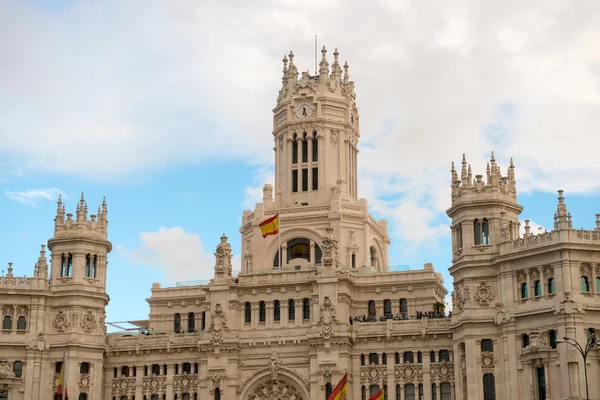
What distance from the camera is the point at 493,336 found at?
92.9m

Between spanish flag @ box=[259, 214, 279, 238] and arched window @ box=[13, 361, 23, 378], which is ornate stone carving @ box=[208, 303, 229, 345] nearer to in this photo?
spanish flag @ box=[259, 214, 279, 238]

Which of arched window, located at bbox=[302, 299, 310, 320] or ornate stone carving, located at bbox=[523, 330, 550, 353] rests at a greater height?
arched window, located at bbox=[302, 299, 310, 320]

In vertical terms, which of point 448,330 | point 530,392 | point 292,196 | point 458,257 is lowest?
point 530,392

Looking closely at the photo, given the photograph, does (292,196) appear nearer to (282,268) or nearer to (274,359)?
(282,268)

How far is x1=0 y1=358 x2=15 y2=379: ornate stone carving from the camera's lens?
102062 millimetres

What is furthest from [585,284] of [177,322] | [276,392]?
[177,322]

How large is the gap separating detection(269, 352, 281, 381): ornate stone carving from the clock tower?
38.7ft

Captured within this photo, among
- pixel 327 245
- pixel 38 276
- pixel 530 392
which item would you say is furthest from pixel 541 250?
pixel 38 276

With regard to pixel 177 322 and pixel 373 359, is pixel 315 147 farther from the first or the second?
pixel 373 359

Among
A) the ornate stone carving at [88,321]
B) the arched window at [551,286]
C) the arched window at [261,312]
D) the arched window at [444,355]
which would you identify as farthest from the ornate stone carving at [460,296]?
the ornate stone carving at [88,321]

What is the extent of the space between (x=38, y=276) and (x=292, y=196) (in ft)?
94.3

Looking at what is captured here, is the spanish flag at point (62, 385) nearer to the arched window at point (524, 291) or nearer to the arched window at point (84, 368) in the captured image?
the arched window at point (84, 368)

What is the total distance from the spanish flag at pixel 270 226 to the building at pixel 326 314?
12.9 ft

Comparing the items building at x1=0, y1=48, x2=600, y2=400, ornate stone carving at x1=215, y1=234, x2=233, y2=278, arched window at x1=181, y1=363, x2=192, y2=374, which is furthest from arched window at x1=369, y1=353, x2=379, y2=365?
arched window at x1=181, y1=363, x2=192, y2=374
